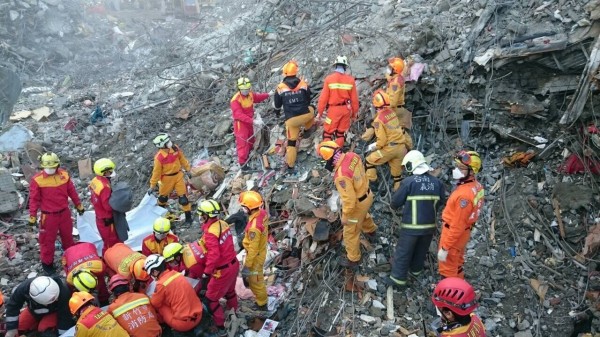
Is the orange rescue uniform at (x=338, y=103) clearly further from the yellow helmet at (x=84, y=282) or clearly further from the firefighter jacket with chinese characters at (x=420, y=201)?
the yellow helmet at (x=84, y=282)

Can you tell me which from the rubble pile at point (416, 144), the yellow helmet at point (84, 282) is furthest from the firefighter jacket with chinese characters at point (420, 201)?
the yellow helmet at point (84, 282)

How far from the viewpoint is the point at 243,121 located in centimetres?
865

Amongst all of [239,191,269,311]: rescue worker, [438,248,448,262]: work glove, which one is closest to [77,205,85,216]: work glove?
[239,191,269,311]: rescue worker

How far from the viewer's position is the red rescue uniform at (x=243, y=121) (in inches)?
337

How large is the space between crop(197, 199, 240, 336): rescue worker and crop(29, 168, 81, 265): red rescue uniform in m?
2.74

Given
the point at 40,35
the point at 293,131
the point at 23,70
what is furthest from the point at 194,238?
the point at 40,35

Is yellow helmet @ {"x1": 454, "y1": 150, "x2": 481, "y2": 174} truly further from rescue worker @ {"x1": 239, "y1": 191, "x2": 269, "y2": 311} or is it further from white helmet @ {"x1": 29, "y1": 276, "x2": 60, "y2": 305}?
white helmet @ {"x1": 29, "y1": 276, "x2": 60, "y2": 305}

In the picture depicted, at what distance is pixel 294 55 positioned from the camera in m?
10.8

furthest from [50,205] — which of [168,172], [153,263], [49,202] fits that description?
[153,263]

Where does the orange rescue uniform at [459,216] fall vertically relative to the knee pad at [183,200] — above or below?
above

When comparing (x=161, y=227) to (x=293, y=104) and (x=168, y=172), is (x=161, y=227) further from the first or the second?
(x=293, y=104)

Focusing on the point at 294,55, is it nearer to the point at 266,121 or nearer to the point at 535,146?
the point at 266,121

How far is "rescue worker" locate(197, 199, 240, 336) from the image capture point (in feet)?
18.6

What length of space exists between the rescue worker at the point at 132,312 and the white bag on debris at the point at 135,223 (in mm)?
2812
